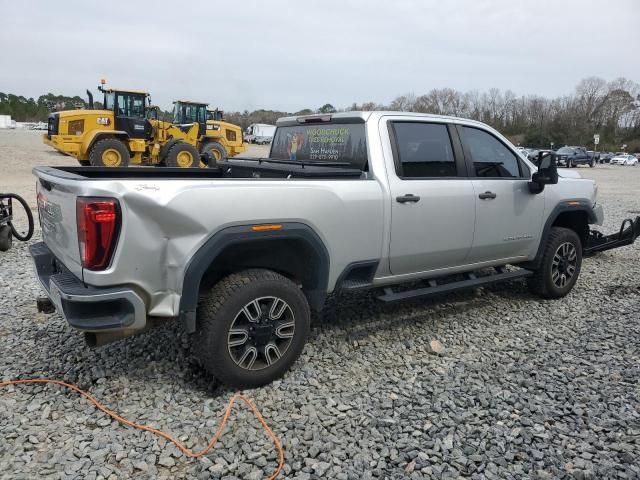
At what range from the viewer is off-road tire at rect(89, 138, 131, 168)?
16.0 metres

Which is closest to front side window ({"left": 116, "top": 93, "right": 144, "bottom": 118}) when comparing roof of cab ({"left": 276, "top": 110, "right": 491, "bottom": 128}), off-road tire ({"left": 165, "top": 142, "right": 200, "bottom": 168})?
off-road tire ({"left": 165, "top": 142, "right": 200, "bottom": 168})

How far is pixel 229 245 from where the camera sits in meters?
3.24

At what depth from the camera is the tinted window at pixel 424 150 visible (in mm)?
4230

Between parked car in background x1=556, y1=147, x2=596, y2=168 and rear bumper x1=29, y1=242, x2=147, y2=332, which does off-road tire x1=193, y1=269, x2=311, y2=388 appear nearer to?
rear bumper x1=29, y1=242, x2=147, y2=332

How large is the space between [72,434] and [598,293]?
5454 mm

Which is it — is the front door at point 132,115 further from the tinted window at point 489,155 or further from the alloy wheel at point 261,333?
the alloy wheel at point 261,333

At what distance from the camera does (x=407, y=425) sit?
3170 mm

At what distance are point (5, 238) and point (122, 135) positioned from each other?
10674 mm

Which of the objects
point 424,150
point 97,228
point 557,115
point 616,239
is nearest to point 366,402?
point 97,228

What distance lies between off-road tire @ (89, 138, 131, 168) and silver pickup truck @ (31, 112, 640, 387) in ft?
41.0

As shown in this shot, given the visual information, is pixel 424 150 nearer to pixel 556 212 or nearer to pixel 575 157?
pixel 556 212

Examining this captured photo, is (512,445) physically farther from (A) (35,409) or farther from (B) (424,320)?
(A) (35,409)

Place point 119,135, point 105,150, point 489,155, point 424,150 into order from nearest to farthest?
point 424,150 < point 489,155 < point 105,150 < point 119,135

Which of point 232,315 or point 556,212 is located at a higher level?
point 556,212
